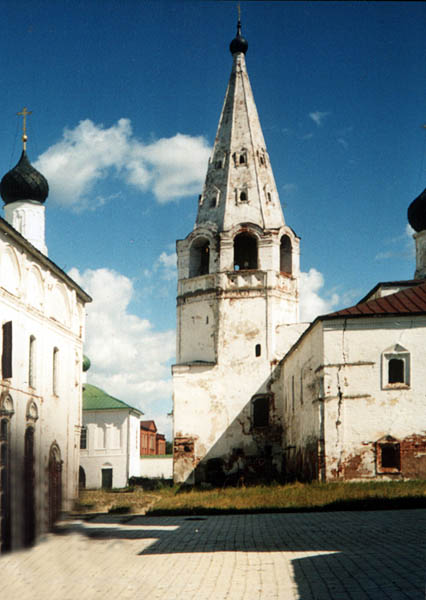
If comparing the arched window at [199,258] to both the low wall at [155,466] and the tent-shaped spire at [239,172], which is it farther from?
the low wall at [155,466]

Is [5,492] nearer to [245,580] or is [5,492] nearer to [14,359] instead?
[14,359]

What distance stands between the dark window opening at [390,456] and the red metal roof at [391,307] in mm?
3774

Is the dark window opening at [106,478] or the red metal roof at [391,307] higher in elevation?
the red metal roof at [391,307]

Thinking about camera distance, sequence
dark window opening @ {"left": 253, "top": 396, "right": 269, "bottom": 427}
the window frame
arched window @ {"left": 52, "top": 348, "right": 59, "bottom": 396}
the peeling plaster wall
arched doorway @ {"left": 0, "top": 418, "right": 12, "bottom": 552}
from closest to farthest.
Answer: arched doorway @ {"left": 0, "top": 418, "right": 12, "bottom": 552}
arched window @ {"left": 52, "top": 348, "right": 59, "bottom": 396}
the peeling plaster wall
the window frame
dark window opening @ {"left": 253, "top": 396, "right": 269, "bottom": 427}

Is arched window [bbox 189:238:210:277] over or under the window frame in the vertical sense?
over

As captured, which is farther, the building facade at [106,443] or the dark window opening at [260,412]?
the building facade at [106,443]

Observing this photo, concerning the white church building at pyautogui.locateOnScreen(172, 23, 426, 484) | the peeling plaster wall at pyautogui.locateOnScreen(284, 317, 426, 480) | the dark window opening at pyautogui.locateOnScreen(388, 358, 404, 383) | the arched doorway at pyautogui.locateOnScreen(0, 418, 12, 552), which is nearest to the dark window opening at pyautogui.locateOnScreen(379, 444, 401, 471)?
the peeling plaster wall at pyautogui.locateOnScreen(284, 317, 426, 480)

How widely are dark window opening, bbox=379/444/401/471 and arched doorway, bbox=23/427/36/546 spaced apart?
402 inches

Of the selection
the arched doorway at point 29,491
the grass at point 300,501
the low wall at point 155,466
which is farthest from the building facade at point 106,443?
the arched doorway at point 29,491

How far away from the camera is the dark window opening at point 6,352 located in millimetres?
13695

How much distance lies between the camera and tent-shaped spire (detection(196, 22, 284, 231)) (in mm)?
31672

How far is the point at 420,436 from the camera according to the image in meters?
20.5

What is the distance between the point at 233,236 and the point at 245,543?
21181 mm

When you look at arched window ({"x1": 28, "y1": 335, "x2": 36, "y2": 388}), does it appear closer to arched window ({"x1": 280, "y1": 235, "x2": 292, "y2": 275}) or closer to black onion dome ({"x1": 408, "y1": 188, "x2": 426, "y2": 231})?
arched window ({"x1": 280, "y1": 235, "x2": 292, "y2": 275})
